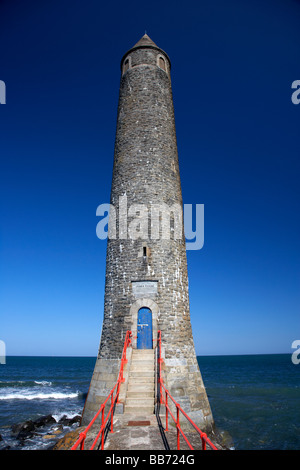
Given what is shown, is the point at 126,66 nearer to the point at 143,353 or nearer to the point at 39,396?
the point at 143,353

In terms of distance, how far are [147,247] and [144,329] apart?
324 cm

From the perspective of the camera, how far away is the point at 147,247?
38.6 ft

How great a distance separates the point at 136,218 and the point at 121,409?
7.04m

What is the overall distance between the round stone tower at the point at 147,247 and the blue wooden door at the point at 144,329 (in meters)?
0.04

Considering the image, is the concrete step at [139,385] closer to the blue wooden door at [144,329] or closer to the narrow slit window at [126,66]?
the blue wooden door at [144,329]

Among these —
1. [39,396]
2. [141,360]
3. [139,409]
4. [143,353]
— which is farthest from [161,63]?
[39,396]

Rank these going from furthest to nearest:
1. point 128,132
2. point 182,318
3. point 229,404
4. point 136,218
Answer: point 229,404 < point 128,132 < point 136,218 < point 182,318

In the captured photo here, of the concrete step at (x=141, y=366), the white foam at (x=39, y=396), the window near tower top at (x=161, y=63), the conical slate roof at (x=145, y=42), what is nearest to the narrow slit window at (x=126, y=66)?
the conical slate roof at (x=145, y=42)

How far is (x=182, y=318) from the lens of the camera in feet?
36.9

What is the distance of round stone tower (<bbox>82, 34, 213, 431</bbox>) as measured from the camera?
10.2m

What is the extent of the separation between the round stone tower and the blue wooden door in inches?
1.4

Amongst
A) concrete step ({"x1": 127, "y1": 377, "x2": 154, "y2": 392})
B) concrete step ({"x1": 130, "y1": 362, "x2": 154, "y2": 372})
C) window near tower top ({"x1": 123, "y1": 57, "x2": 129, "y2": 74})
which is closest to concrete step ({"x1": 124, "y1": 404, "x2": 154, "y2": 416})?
concrete step ({"x1": 127, "y1": 377, "x2": 154, "y2": 392})
